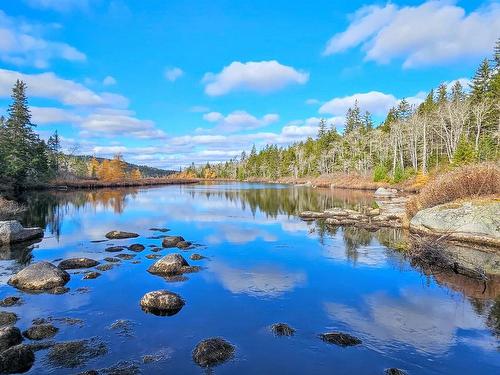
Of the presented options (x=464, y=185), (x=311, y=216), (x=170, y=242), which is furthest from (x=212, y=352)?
(x=311, y=216)

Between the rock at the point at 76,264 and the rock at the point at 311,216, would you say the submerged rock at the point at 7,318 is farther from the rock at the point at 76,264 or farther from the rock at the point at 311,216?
the rock at the point at 311,216

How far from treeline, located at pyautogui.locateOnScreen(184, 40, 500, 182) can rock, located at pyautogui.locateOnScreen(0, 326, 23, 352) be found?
51.9 m

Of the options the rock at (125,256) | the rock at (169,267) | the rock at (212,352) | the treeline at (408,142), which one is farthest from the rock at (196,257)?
the treeline at (408,142)

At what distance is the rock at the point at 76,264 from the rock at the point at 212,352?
969cm

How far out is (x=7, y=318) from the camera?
10.7m

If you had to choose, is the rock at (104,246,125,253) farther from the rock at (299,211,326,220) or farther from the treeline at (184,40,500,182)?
the treeline at (184,40,500,182)

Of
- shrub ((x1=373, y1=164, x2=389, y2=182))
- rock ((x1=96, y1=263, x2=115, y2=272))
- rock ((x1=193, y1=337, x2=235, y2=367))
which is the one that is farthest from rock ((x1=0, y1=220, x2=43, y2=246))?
shrub ((x1=373, y1=164, x2=389, y2=182))

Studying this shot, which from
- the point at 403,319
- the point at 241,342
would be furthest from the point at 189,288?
the point at 403,319

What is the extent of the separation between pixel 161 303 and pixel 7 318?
441 centimetres

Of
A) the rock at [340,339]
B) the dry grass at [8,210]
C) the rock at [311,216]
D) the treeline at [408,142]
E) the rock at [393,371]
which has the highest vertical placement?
the treeline at [408,142]

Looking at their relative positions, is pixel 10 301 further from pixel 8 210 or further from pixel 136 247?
pixel 8 210

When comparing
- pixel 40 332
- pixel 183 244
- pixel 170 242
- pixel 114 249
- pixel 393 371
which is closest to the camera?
pixel 393 371

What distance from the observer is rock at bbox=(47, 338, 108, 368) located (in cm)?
851

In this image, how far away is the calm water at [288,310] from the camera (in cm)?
881
